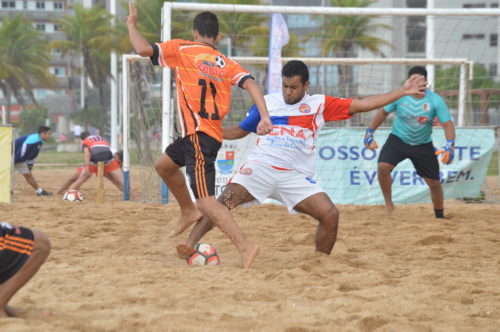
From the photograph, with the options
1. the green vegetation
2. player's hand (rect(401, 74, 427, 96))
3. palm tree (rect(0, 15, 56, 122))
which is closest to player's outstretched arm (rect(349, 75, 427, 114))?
player's hand (rect(401, 74, 427, 96))

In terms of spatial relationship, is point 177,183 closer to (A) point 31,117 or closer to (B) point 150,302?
(B) point 150,302

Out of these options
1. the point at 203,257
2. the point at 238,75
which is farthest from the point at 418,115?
the point at 203,257

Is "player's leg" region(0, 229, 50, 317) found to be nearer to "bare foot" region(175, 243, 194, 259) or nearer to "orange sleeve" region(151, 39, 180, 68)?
"bare foot" region(175, 243, 194, 259)

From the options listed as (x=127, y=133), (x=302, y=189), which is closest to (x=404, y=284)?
(x=302, y=189)

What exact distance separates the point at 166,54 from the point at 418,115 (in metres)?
4.01

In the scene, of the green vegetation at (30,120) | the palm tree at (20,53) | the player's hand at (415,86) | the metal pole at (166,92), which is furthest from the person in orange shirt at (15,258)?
the green vegetation at (30,120)

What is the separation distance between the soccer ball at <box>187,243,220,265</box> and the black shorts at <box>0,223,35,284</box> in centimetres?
171

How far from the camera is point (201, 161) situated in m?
4.95

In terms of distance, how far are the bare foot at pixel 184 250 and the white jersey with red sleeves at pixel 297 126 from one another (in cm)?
88

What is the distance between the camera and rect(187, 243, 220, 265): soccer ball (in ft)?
16.3

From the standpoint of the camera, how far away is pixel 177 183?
224 inches

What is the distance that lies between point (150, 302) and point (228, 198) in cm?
151

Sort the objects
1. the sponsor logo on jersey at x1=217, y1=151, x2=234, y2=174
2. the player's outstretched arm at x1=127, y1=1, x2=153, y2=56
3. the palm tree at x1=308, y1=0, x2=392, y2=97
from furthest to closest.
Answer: the palm tree at x1=308, y1=0, x2=392, y2=97 < the sponsor logo on jersey at x1=217, y1=151, x2=234, y2=174 < the player's outstretched arm at x1=127, y1=1, x2=153, y2=56

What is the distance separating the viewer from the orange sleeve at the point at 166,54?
16.4 feet
